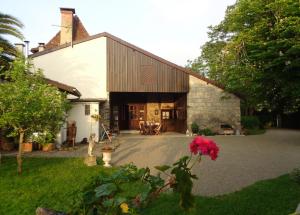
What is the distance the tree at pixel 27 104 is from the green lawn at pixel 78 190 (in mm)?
1042

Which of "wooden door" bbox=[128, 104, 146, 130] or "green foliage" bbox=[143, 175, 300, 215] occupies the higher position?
"wooden door" bbox=[128, 104, 146, 130]

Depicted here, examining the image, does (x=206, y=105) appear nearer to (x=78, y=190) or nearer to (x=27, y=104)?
(x=27, y=104)

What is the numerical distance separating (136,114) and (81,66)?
22.2ft

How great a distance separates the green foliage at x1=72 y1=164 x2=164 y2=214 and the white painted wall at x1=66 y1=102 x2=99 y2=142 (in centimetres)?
1360

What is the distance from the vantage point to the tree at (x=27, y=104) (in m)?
7.74

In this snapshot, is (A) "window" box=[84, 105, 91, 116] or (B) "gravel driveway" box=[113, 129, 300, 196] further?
(A) "window" box=[84, 105, 91, 116]

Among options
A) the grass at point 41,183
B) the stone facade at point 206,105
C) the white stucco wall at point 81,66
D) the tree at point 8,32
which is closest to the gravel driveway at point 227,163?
the grass at point 41,183

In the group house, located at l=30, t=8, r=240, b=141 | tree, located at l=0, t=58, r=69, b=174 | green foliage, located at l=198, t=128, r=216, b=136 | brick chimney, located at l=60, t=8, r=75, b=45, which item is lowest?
green foliage, located at l=198, t=128, r=216, b=136

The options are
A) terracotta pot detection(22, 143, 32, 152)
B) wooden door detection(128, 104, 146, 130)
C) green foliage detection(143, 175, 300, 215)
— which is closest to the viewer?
green foliage detection(143, 175, 300, 215)

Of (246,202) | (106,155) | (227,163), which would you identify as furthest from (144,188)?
(227,163)

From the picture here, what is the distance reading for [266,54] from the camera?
41.2 ft

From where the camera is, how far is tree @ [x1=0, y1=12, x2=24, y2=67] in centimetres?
1116

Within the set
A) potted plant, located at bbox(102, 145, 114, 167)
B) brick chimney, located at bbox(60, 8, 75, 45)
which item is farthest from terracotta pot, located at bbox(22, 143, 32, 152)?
brick chimney, located at bbox(60, 8, 75, 45)

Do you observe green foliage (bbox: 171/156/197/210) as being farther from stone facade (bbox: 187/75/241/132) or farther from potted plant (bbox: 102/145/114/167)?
stone facade (bbox: 187/75/241/132)
